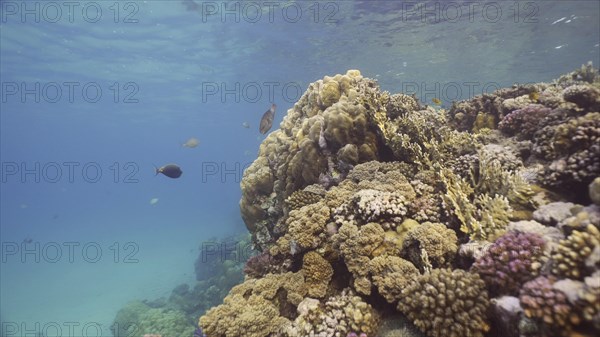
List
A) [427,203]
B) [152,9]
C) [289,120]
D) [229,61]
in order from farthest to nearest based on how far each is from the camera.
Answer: [229,61]
[152,9]
[289,120]
[427,203]

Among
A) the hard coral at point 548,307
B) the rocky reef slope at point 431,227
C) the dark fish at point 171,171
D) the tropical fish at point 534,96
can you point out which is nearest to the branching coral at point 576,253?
the rocky reef slope at point 431,227

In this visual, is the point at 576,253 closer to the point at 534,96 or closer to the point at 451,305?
the point at 451,305

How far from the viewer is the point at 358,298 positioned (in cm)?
404

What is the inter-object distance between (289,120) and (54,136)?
336ft

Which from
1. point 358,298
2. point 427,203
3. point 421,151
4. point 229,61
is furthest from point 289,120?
point 229,61

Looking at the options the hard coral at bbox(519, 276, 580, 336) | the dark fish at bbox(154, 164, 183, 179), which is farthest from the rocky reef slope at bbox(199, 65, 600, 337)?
the dark fish at bbox(154, 164, 183, 179)

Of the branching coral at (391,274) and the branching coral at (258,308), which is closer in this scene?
the branching coral at (391,274)

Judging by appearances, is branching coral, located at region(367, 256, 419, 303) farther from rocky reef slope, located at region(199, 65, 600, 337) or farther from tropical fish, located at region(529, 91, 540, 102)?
tropical fish, located at region(529, 91, 540, 102)

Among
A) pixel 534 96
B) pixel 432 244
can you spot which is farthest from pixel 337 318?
pixel 534 96

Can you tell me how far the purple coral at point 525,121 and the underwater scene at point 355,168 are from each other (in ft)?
0.12

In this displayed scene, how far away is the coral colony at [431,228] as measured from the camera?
9.75 feet

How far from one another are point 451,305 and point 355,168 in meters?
3.18

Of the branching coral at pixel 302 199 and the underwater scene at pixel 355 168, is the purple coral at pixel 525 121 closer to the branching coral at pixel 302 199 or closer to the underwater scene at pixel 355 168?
the underwater scene at pixel 355 168

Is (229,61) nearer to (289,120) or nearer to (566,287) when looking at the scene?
(289,120)
